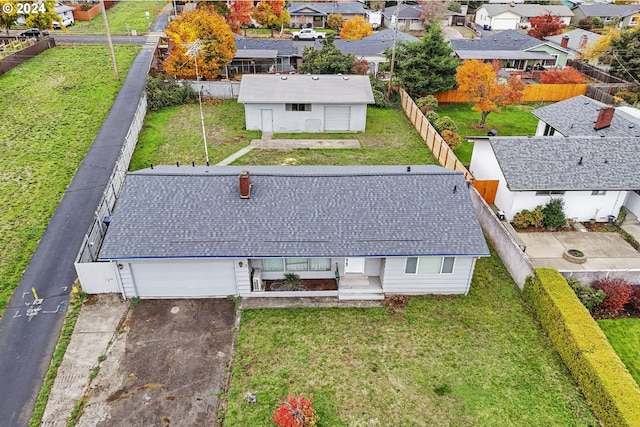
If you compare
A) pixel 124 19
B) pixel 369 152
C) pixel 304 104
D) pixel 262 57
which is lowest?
pixel 369 152

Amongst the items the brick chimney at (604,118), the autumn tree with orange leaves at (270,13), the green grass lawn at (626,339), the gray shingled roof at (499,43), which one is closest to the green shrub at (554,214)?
the green grass lawn at (626,339)

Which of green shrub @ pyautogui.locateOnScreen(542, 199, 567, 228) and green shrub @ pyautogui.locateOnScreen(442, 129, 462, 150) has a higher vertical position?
green shrub @ pyautogui.locateOnScreen(442, 129, 462, 150)

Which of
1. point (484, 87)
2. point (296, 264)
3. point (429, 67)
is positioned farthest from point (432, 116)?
point (296, 264)

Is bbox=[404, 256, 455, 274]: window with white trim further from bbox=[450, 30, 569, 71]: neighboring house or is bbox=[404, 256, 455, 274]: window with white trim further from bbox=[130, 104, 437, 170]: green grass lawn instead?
bbox=[450, 30, 569, 71]: neighboring house

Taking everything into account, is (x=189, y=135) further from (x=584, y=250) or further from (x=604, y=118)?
(x=604, y=118)

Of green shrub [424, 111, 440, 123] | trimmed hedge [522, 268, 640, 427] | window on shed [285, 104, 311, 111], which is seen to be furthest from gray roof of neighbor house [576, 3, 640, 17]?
trimmed hedge [522, 268, 640, 427]

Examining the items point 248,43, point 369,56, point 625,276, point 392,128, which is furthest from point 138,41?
point 625,276
